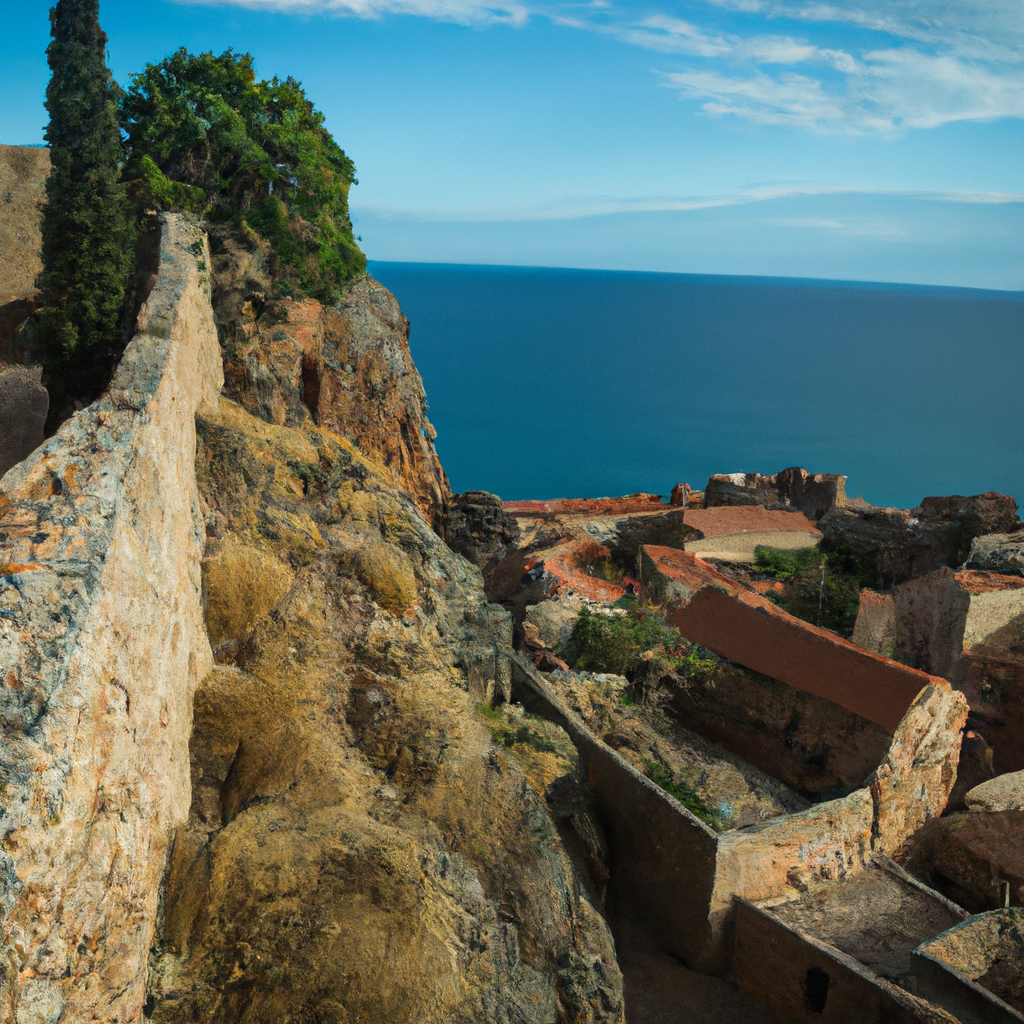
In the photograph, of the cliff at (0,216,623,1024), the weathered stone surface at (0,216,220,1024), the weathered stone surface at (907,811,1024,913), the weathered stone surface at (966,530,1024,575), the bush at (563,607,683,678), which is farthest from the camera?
the weathered stone surface at (966,530,1024,575)

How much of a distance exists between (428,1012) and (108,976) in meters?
2.77

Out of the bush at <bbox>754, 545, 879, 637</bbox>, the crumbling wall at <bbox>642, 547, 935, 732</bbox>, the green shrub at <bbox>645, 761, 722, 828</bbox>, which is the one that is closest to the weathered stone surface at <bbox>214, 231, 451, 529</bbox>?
the crumbling wall at <bbox>642, 547, 935, 732</bbox>

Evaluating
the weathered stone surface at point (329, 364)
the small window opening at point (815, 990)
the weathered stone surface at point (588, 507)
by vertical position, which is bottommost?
the small window opening at point (815, 990)

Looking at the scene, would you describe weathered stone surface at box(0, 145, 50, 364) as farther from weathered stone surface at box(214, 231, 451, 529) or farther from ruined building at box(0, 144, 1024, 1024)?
weathered stone surface at box(214, 231, 451, 529)

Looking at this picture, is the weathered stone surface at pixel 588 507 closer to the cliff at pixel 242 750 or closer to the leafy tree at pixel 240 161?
the leafy tree at pixel 240 161

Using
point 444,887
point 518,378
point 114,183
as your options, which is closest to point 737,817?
point 444,887

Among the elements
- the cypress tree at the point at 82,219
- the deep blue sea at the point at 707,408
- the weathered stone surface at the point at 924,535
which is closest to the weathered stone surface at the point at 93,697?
Answer: the cypress tree at the point at 82,219

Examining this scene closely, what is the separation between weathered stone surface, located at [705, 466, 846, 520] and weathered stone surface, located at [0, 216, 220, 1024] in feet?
102

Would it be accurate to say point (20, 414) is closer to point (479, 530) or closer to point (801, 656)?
point (479, 530)

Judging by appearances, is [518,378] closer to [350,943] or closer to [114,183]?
[114,183]

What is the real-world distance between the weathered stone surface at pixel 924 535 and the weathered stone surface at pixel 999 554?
2.36 m

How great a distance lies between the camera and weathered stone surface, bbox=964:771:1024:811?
42.1 feet

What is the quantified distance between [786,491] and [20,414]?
32.3 m

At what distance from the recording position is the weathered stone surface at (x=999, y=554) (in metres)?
22.1
